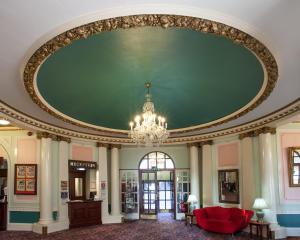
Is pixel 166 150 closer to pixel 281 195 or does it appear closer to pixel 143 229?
pixel 143 229

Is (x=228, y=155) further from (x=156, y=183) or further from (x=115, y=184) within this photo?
(x=115, y=184)

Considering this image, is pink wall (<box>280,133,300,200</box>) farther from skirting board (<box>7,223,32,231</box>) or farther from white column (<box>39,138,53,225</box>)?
skirting board (<box>7,223,32,231</box>)

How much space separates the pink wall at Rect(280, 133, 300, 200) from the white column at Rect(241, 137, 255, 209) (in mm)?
962

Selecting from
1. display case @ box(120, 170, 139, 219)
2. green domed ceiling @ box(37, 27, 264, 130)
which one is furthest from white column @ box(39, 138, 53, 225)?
display case @ box(120, 170, 139, 219)

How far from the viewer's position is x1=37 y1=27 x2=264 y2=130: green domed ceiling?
569 cm

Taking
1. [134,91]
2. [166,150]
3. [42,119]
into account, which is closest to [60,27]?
[134,91]

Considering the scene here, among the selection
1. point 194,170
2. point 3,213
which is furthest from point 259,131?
point 3,213

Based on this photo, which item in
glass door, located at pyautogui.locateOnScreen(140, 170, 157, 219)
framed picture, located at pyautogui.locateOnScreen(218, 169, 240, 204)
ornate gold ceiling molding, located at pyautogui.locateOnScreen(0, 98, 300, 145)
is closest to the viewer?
ornate gold ceiling molding, located at pyautogui.locateOnScreen(0, 98, 300, 145)

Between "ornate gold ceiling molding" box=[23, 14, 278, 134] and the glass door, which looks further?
the glass door

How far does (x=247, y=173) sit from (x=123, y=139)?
5412 mm

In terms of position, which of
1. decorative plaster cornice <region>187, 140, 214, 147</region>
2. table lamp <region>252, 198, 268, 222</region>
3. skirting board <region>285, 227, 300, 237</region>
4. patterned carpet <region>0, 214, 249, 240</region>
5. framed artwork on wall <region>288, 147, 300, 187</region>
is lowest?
patterned carpet <region>0, 214, 249, 240</region>

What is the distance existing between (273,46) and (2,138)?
1013 centimetres

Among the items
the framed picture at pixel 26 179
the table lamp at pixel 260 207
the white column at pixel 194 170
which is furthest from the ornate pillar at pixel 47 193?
the table lamp at pixel 260 207

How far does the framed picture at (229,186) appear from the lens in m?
12.1
